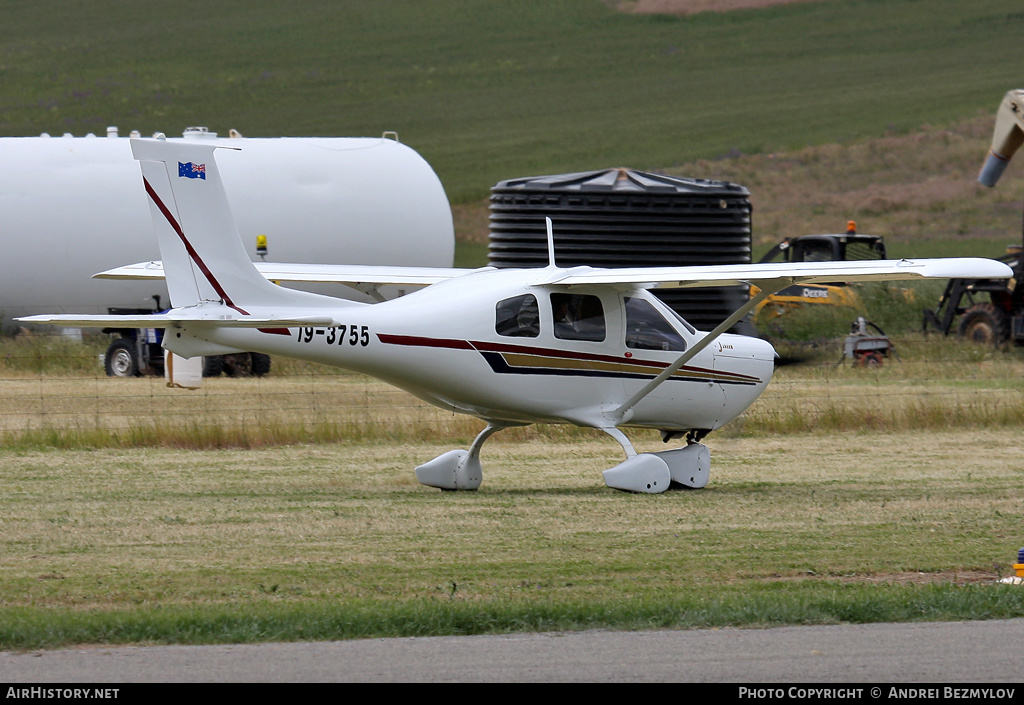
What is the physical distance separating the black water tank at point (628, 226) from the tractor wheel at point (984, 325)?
5.27m

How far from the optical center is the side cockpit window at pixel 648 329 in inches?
543

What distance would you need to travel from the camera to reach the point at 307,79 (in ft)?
303

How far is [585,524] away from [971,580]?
3251 mm

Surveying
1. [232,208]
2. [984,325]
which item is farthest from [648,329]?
[984,325]

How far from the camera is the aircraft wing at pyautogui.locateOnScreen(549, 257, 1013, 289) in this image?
1184 cm

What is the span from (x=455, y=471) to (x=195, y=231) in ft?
10.8

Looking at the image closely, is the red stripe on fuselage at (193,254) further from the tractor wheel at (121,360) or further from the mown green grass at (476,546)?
the tractor wheel at (121,360)

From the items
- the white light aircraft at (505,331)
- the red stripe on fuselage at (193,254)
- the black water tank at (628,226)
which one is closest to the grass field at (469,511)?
the white light aircraft at (505,331)

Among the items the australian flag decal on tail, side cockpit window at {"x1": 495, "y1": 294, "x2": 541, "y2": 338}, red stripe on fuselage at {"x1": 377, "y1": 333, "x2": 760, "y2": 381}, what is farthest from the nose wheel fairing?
the australian flag decal on tail

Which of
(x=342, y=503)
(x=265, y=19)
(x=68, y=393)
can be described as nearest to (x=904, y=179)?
(x=265, y=19)

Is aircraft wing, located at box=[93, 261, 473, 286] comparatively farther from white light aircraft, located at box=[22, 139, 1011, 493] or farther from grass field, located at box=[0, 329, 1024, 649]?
grass field, located at box=[0, 329, 1024, 649]

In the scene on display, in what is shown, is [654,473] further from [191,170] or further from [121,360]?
[121,360]

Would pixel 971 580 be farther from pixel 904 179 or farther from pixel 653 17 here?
pixel 653 17

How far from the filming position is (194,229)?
1221cm
